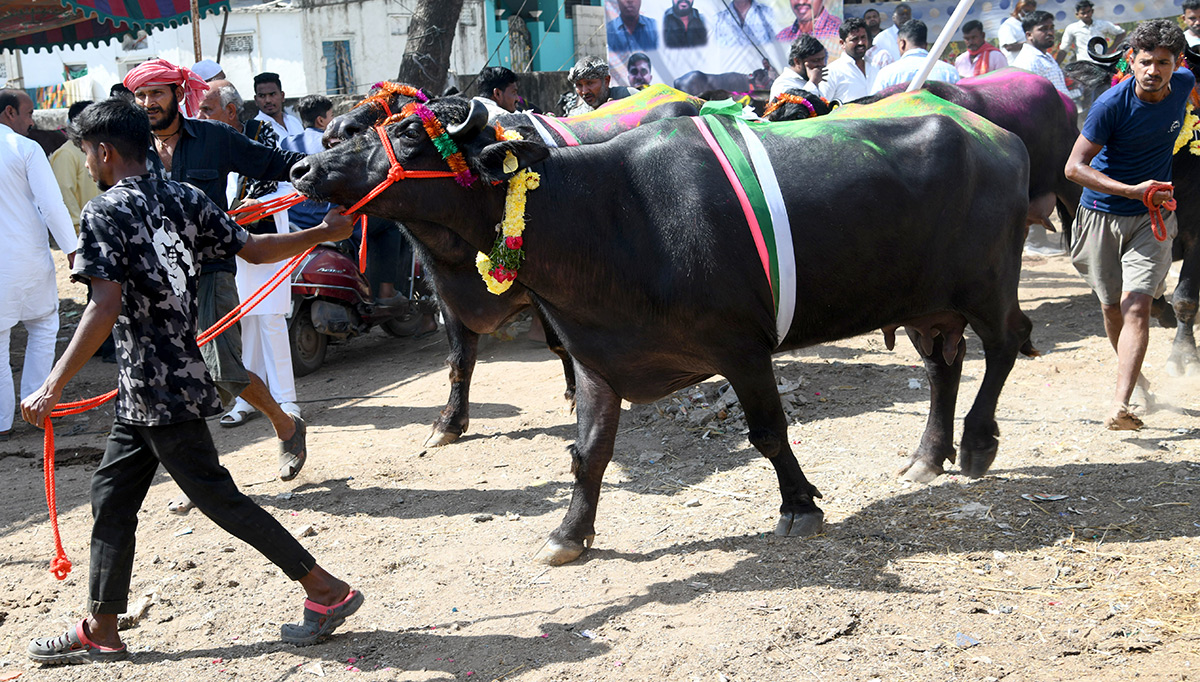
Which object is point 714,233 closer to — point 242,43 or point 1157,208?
point 1157,208

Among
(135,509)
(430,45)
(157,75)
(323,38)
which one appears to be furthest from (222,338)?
(323,38)

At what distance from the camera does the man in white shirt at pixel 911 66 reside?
812cm

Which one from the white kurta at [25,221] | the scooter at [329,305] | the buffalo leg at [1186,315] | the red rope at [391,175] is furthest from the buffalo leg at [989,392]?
the white kurta at [25,221]

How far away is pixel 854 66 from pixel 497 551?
6.00m

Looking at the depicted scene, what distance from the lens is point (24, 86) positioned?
2692 cm

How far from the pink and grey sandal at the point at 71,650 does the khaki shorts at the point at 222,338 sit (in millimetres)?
1537

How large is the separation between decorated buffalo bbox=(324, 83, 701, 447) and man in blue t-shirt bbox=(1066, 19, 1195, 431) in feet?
6.96

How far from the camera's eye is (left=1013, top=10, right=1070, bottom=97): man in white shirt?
9820 millimetres

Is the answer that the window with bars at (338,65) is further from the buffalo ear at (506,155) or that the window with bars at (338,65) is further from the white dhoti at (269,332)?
the buffalo ear at (506,155)

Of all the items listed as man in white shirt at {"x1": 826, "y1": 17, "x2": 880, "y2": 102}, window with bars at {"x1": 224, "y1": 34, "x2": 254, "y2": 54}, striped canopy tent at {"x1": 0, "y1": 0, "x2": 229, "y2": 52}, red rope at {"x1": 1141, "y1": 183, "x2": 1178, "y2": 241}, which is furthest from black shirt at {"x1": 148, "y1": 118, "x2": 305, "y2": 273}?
window with bars at {"x1": 224, "y1": 34, "x2": 254, "y2": 54}

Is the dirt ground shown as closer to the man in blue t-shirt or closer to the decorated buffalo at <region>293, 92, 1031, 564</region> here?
the decorated buffalo at <region>293, 92, 1031, 564</region>

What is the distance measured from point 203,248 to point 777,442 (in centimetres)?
225

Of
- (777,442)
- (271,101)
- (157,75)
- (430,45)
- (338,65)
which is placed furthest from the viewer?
(338,65)

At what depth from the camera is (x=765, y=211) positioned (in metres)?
3.78
